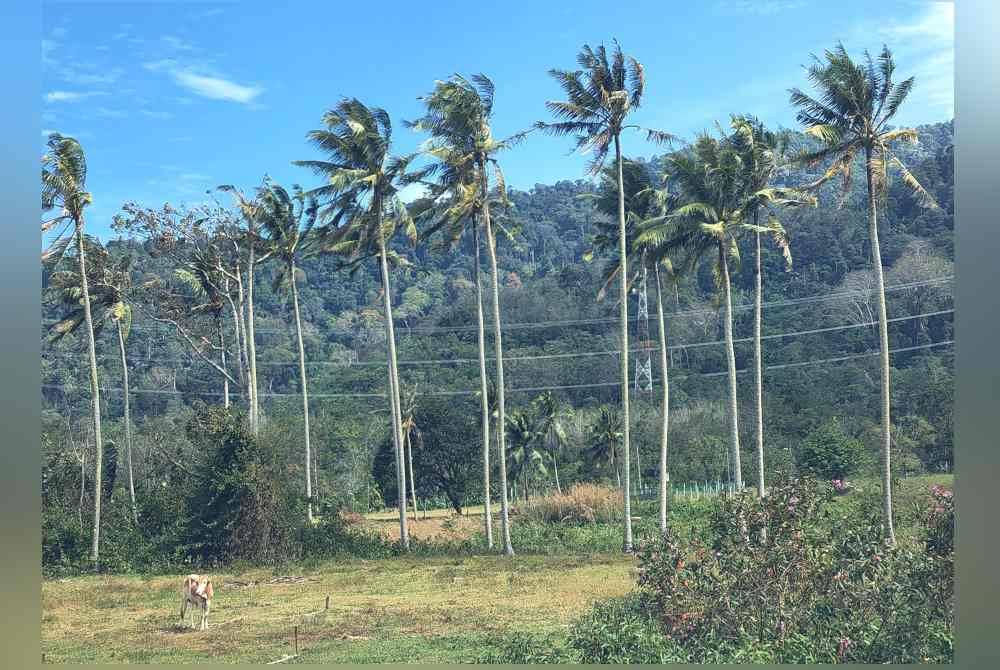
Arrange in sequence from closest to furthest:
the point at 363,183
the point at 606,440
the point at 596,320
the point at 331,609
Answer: the point at 331,609 → the point at 363,183 → the point at 606,440 → the point at 596,320

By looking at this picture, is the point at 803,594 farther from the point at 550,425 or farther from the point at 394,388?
the point at 550,425

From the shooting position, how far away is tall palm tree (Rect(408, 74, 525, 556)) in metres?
14.1

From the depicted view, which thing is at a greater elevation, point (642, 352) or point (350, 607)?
point (642, 352)

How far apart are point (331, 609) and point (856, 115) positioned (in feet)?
27.5

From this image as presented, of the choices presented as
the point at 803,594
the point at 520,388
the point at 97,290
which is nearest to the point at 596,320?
the point at 520,388

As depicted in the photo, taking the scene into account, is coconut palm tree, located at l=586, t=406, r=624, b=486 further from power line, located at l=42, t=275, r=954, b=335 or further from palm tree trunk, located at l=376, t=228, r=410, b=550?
palm tree trunk, located at l=376, t=228, r=410, b=550

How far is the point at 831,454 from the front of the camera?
59.0ft

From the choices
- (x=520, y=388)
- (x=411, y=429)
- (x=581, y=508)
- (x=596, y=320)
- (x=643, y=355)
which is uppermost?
(x=596, y=320)

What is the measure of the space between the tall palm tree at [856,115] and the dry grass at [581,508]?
26.3ft

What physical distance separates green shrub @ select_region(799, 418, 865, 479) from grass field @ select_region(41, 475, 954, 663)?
7.14 feet

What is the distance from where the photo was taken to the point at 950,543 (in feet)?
28.5

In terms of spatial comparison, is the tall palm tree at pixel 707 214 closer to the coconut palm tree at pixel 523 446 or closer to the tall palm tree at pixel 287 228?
the tall palm tree at pixel 287 228

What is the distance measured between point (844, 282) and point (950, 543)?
66.8ft
